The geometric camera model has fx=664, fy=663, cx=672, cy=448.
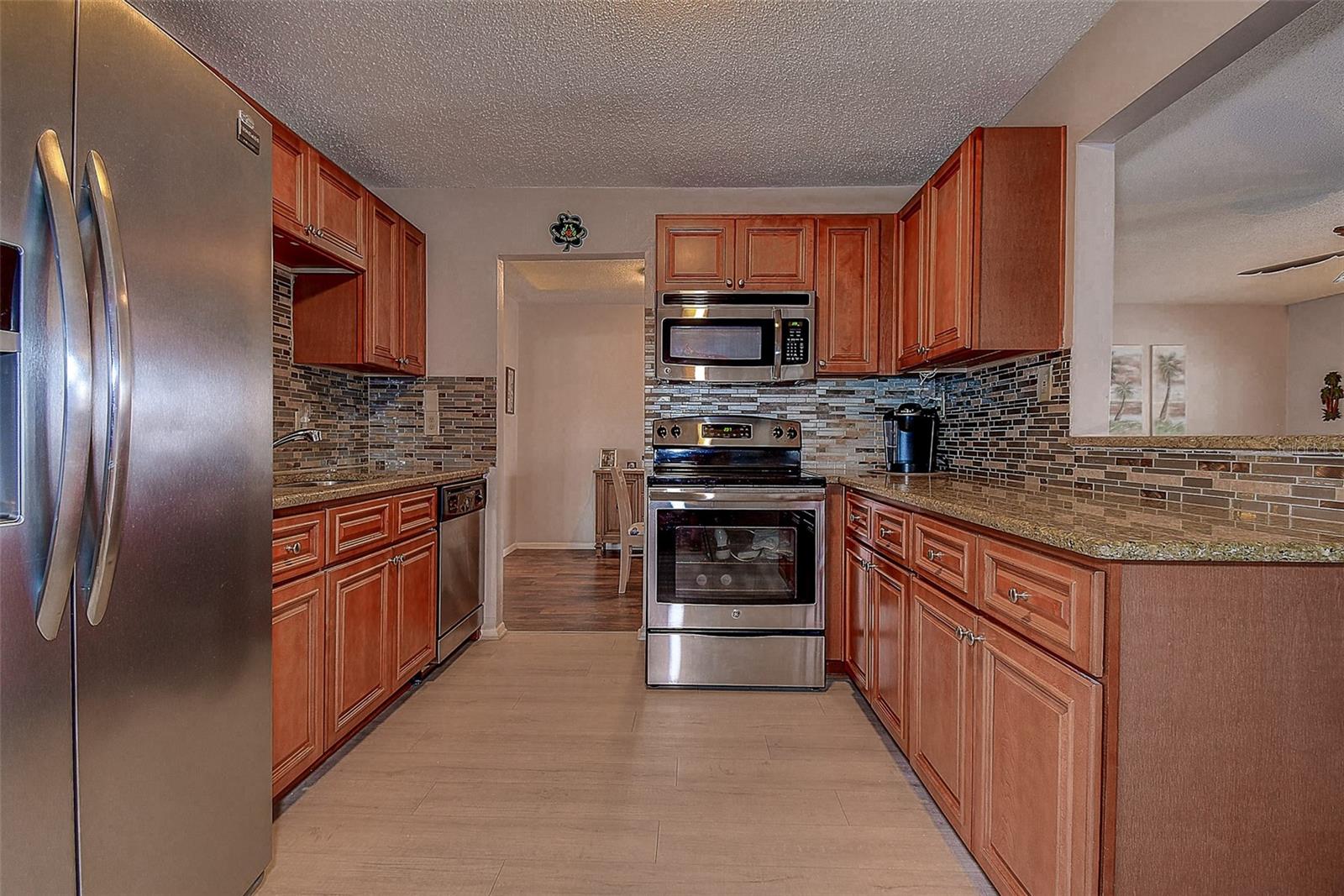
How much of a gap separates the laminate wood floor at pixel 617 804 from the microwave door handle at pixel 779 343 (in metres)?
1.45

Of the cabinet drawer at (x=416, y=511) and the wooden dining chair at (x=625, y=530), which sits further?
the wooden dining chair at (x=625, y=530)

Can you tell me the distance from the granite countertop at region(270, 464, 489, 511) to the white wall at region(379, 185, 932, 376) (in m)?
0.70

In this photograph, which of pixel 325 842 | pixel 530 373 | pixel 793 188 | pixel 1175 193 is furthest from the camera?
pixel 530 373

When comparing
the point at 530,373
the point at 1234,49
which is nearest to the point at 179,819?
the point at 1234,49

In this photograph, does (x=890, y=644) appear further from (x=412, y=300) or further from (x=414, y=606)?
(x=412, y=300)

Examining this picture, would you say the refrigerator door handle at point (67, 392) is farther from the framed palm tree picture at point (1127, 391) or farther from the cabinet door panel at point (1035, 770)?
the framed palm tree picture at point (1127, 391)

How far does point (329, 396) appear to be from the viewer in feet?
10.6

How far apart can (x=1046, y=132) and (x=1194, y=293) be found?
0.80 m

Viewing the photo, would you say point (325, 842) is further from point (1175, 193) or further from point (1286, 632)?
point (1175, 193)

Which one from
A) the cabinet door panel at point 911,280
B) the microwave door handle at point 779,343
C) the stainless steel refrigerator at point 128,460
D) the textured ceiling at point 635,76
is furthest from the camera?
the microwave door handle at point 779,343

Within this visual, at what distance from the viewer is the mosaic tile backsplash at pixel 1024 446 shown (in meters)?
1.39

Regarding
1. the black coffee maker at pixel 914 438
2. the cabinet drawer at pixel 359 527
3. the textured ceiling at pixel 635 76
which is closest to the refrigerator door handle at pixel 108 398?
the cabinet drawer at pixel 359 527

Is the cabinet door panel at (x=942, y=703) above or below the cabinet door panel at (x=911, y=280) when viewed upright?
→ below

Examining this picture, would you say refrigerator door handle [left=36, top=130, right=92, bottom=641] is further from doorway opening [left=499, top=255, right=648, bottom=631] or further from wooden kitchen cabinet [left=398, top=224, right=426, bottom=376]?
doorway opening [left=499, top=255, right=648, bottom=631]
